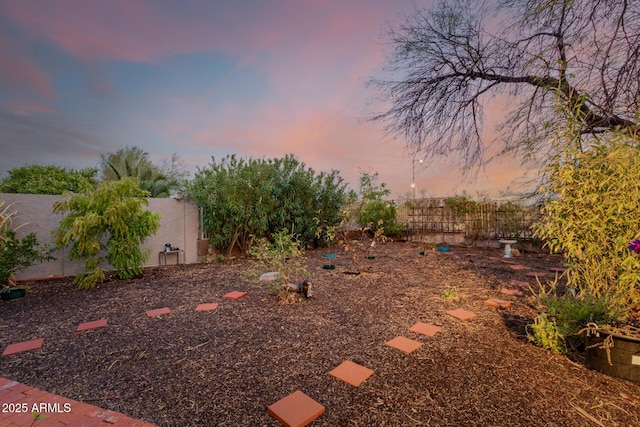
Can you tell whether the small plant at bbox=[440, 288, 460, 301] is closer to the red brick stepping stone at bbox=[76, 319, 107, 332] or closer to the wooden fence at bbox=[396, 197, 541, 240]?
the red brick stepping stone at bbox=[76, 319, 107, 332]

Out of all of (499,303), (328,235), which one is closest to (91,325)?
(328,235)

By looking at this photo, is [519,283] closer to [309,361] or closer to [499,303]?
[499,303]

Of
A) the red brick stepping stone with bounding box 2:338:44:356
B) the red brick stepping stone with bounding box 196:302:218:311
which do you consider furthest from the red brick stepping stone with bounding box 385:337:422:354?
the red brick stepping stone with bounding box 2:338:44:356

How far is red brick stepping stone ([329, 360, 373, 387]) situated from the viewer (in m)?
1.72

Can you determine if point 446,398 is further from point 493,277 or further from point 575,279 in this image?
point 493,277

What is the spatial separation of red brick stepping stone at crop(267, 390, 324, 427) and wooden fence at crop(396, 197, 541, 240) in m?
7.45

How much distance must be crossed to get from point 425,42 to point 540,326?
4.35 meters

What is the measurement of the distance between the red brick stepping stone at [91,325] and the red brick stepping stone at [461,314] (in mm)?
3682

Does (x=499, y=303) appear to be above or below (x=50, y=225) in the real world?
below

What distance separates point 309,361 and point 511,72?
16.5 feet

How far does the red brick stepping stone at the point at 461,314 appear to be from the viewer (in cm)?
277

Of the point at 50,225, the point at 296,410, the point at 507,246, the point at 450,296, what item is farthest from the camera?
the point at 507,246

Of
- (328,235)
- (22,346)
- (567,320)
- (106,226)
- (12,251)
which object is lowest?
(22,346)

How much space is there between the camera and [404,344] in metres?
2.20
